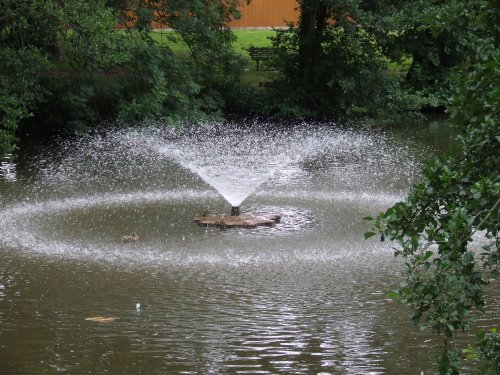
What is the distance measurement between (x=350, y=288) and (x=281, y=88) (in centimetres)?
1588

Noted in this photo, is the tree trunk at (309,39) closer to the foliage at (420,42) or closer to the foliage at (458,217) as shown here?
the foliage at (420,42)

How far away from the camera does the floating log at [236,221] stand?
11.8 m

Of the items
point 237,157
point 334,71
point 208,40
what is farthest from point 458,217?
point 334,71

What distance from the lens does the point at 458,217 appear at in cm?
409

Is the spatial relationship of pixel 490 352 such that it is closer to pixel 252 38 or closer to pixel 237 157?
pixel 237 157

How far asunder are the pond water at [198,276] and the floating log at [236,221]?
171 mm

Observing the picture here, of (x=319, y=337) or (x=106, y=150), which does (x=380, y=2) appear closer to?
(x=106, y=150)

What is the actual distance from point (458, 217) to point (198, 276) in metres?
5.65

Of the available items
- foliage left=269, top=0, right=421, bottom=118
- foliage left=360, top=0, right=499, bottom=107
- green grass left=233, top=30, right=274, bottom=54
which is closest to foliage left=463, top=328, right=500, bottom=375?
foliage left=360, top=0, right=499, bottom=107

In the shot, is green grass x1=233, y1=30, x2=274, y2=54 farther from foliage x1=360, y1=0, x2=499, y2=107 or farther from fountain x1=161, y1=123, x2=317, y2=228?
fountain x1=161, y1=123, x2=317, y2=228

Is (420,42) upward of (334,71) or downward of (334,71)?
upward

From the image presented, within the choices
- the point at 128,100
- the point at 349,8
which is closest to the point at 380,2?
the point at 349,8

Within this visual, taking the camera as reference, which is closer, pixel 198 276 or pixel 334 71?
pixel 198 276

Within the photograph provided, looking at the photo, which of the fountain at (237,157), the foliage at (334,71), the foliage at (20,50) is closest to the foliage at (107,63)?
the foliage at (20,50)
